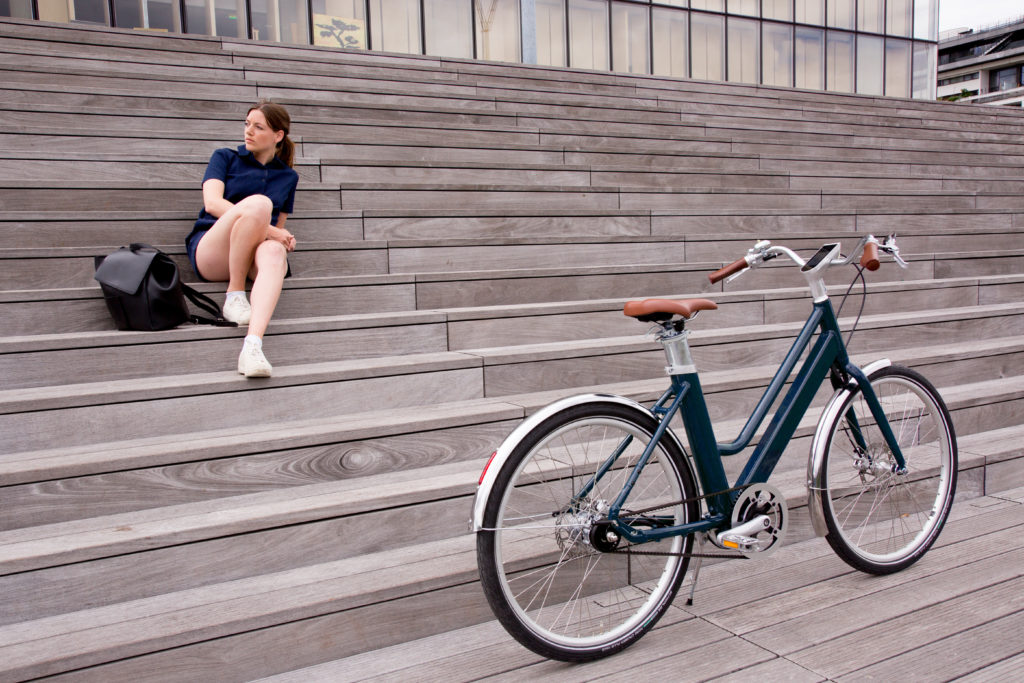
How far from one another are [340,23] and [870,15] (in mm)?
10924

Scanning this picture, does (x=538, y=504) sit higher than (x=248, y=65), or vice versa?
(x=248, y=65)

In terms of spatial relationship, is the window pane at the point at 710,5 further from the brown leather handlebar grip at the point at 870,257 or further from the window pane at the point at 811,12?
the brown leather handlebar grip at the point at 870,257

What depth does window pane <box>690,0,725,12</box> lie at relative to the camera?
46.1 ft

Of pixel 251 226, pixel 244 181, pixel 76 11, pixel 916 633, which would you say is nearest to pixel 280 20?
pixel 76 11

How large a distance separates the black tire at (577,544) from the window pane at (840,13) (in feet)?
52.0

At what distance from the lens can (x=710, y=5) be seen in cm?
1420

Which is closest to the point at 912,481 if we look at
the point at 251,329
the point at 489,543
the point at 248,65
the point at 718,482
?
the point at 718,482

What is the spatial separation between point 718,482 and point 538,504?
0.57m

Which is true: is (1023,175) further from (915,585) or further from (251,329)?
(251,329)

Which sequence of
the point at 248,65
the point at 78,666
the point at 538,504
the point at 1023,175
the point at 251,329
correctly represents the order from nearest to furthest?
the point at 78,666, the point at 538,504, the point at 251,329, the point at 248,65, the point at 1023,175

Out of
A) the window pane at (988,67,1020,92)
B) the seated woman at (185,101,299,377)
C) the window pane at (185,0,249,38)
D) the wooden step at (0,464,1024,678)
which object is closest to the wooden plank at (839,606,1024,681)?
the wooden step at (0,464,1024,678)

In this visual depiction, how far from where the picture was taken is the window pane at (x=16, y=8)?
8.81 m

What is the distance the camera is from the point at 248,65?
649cm

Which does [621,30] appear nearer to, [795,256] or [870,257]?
[870,257]
